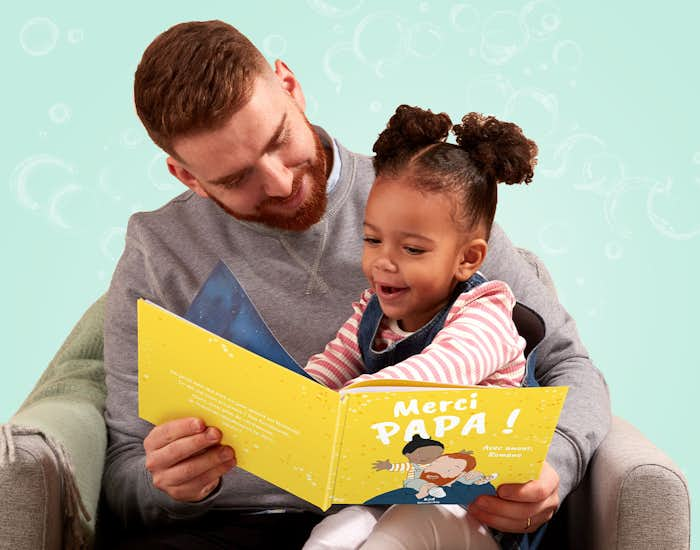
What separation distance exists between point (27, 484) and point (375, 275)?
0.62m

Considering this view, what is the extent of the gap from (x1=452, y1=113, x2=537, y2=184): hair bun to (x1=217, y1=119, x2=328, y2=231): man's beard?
33 cm

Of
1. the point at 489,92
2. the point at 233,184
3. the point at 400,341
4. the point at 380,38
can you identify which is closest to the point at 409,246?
the point at 400,341

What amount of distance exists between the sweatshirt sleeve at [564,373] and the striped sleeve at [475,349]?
16 centimetres

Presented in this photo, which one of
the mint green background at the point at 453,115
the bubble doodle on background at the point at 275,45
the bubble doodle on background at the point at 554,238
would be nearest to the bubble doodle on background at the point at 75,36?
the mint green background at the point at 453,115

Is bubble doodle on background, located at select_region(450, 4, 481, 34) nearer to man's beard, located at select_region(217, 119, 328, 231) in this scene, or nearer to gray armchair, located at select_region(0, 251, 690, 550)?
man's beard, located at select_region(217, 119, 328, 231)

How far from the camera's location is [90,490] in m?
1.68

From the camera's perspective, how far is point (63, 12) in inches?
108

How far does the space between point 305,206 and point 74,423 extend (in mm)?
566

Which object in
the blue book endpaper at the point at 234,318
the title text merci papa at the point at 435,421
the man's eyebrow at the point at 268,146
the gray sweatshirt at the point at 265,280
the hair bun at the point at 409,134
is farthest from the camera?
the gray sweatshirt at the point at 265,280

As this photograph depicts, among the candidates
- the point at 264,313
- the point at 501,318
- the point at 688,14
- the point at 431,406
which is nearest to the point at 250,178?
the point at 264,313

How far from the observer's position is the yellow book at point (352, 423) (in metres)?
1.28

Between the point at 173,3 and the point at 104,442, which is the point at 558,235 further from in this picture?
the point at 104,442

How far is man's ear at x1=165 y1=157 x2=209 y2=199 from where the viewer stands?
1.82 m

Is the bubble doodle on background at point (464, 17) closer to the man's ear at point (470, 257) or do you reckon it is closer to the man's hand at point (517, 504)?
Result: the man's ear at point (470, 257)
